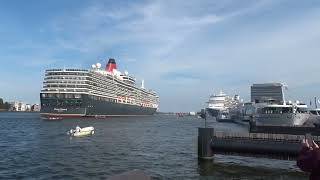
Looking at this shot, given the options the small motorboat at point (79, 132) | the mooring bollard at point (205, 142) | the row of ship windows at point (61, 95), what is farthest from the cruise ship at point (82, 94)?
the mooring bollard at point (205, 142)

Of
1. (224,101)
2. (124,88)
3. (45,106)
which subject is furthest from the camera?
(224,101)

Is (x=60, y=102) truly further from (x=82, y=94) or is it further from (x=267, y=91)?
(x=267, y=91)

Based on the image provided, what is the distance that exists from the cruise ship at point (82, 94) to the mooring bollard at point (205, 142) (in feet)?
310

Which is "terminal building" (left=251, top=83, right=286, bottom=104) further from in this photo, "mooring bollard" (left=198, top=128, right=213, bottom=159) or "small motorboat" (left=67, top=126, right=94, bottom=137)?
"mooring bollard" (left=198, top=128, right=213, bottom=159)

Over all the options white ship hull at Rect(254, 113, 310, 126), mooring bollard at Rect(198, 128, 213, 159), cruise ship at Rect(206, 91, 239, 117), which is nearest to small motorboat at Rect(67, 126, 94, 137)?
mooring bollard at Rect(198, 128, 213, 159)

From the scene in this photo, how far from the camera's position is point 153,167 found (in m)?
29.4

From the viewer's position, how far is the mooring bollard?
29.8m

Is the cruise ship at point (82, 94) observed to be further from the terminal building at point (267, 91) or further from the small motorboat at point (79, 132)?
the small motorboat at point (79, 132)

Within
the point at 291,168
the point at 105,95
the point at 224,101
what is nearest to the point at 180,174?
the point at 291,168

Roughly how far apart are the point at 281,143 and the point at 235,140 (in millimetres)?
3194

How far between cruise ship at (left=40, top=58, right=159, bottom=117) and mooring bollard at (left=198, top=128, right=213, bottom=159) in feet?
310

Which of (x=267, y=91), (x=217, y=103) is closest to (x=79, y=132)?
(x=267, y=91)

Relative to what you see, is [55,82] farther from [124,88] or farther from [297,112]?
[297,112]

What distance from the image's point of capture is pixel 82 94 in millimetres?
125000
